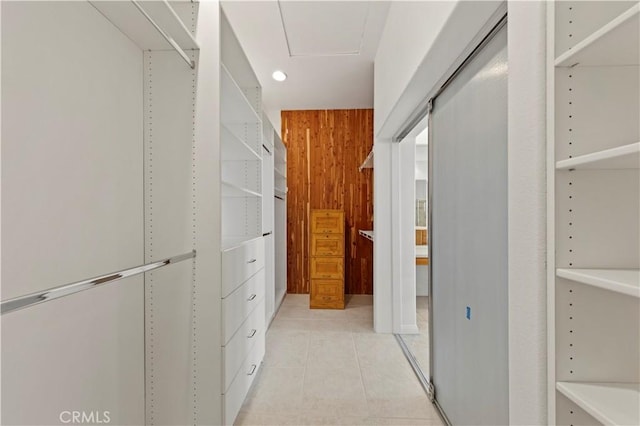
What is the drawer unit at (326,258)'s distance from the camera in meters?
3.84

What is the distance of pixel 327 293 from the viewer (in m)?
3.85

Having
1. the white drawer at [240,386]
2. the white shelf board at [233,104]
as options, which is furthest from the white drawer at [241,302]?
the white shelf board at [233,104]

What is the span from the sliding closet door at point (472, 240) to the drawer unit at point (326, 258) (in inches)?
76.0

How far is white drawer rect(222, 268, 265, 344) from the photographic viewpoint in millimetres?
1549

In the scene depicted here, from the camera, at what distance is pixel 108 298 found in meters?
1.29

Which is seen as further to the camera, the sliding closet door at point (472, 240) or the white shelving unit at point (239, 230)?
the white shelving unit at point (239, 230)

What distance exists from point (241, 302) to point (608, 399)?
1.59 meters

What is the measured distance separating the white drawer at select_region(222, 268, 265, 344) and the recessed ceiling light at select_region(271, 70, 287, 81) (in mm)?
2201

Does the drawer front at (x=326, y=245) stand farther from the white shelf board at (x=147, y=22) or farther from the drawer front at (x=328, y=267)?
the white shelf board at (x=147, y=22)

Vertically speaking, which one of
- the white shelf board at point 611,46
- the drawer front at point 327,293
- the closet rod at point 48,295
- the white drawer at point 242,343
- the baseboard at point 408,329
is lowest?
the baseboard at point 408,329

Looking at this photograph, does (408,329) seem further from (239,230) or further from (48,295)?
(48,295)

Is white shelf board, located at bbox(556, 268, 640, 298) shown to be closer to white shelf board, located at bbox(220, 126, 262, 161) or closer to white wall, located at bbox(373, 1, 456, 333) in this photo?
white wall, located at bbox(373, 1, 456, 333)

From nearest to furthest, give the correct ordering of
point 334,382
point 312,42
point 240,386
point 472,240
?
point 472,240
point 240,386
point 334,382
point 312,42

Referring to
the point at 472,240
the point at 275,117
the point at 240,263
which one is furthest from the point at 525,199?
the point at 275,117
